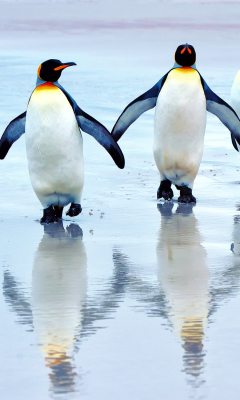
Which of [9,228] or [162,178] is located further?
[162,178]

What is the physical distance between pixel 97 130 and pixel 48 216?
65 centimetres

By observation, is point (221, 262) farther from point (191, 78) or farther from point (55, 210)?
point (191, 78)

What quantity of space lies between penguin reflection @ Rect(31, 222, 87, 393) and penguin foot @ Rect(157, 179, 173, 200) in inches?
44.4

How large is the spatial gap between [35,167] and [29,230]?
47 centimetres

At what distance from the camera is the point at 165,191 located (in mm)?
6406

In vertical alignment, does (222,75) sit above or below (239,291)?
above

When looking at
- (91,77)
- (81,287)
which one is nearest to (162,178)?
(81,287)

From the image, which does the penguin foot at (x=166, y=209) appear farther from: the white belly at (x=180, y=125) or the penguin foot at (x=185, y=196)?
the white belly at (x=180, y=125)

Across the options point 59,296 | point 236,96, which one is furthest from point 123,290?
point 236,96

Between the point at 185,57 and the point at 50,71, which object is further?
the point at 185,57

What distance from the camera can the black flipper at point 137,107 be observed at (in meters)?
6.43

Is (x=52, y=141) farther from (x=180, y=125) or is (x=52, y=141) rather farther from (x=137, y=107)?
(x=137, y=107)

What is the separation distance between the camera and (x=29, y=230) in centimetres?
535

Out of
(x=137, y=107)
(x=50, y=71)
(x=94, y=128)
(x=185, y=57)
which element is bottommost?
(x=94, y=128)
